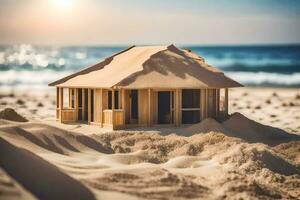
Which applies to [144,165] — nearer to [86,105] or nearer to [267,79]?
[86,105]

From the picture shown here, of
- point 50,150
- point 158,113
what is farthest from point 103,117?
point 50,150

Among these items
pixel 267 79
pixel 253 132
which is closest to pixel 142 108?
pixel 253 132

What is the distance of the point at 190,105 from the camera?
25.6 meters

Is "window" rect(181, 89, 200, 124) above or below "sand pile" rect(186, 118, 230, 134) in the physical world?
above

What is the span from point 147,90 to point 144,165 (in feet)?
23.6

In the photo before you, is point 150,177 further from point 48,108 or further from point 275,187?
point 48,108

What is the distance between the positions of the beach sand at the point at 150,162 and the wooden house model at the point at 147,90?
1130 mm

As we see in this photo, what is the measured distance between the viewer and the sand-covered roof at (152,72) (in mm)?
23938

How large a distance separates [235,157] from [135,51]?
1000 centimetres

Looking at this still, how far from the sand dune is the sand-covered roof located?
6.02ft

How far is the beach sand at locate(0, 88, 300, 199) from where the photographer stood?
14.6 m

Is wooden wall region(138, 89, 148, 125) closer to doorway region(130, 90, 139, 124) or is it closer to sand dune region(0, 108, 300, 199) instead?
doorway region(130, 90, 139, 124)

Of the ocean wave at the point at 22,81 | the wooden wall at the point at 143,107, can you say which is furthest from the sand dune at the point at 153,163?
the ocean wave at the point at 22,81

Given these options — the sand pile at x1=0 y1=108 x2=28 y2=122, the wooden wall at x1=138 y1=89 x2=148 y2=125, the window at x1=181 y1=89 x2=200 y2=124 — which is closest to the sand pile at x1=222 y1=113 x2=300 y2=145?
the window at x1=181 y1=89 x2=200 y2=124
